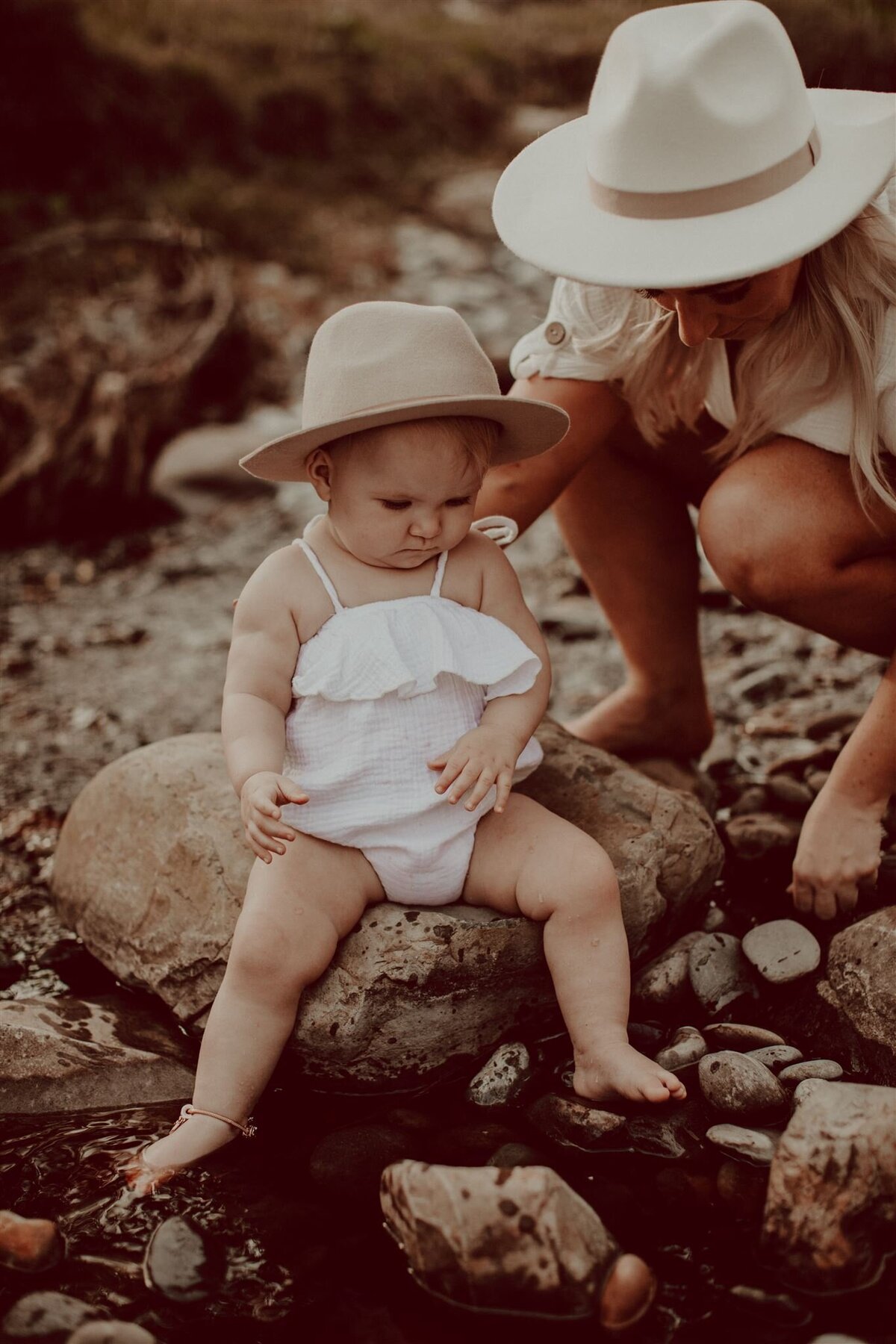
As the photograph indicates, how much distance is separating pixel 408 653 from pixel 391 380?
51 centimetres

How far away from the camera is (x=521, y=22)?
14000mm

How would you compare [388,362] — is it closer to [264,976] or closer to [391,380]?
[391,380]

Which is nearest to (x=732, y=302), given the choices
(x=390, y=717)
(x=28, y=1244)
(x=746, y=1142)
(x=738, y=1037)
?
(x=390, y=717)

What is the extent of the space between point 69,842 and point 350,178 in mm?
8252

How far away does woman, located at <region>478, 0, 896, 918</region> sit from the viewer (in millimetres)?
2121

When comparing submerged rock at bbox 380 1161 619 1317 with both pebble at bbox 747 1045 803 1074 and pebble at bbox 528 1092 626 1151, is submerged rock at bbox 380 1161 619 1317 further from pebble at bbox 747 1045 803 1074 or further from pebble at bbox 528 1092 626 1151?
pebble at bbox 747 1045 803 1074

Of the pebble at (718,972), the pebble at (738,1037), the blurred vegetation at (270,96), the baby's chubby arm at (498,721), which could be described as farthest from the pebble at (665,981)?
the blurred vegetation at (270,96)

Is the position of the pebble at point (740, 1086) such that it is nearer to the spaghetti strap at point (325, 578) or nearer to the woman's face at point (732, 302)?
the spaghetti strap at point (325, 578)

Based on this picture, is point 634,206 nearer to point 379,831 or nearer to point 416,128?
point 379,831

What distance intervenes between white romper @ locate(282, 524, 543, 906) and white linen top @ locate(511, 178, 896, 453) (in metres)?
0.68

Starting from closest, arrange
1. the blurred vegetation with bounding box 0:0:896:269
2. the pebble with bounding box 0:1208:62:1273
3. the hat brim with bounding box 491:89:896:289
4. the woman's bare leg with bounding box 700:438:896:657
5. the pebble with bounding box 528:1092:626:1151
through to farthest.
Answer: the pebble with bounding box 0:1208:62:1273, the hat brim with bounding box 491:89:896:289, the pebble with bounding box 528:1092:626:1151, the woman's bare leg with bounding box 700:438:896:657, the blurred vegetation with bounding box 0:0:896:269

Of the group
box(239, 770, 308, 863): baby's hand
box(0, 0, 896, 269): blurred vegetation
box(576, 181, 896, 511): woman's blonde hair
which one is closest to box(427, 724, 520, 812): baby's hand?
box(239, 770, 308, 863): baby's hand

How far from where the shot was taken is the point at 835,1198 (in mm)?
1915

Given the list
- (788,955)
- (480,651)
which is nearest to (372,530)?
(480,651)
